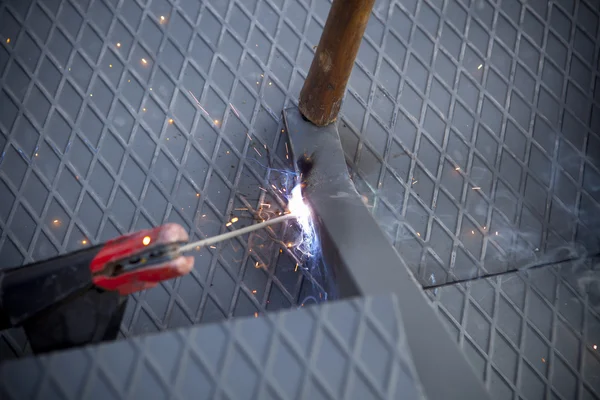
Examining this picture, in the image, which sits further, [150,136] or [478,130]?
[478,130]

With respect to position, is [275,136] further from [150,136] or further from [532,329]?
[532,329]

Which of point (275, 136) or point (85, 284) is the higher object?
point (275, 136)

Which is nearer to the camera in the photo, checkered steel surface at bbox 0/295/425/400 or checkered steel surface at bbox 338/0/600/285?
checkered steel surface at bbox 0/295/425/400

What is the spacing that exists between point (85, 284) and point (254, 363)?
0.71 meters

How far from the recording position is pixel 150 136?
2.80 m

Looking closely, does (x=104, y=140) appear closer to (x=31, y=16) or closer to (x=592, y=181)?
(x=31, y=16)

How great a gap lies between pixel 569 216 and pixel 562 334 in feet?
1.84

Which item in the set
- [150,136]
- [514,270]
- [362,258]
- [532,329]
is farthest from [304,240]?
[532,329]

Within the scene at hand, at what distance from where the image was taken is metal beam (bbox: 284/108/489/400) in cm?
212

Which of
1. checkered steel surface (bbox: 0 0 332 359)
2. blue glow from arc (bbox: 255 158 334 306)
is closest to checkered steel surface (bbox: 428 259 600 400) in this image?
blue glow from arc (bbox: 255 158 334 306)

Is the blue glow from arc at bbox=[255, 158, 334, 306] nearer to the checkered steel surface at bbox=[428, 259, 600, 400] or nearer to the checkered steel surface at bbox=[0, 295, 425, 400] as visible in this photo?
the checkered steel surface at bbox=[428, 259, 600, 400]

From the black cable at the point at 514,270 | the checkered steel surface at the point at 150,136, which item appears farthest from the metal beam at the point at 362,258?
the black cable at the point at 514,270

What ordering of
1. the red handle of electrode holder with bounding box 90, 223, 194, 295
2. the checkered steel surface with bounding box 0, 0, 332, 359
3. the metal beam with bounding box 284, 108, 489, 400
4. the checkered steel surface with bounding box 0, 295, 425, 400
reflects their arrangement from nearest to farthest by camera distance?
the checkered steel surface with bounding box 0, 295, 425, 400 < the red handle of electrode holder with bounding box 90, 223, 194, 295 < the metal beam with bounding box 284, 108, 489, 400 < the checkered steel surface with bounding box 0, 0, 332, 359

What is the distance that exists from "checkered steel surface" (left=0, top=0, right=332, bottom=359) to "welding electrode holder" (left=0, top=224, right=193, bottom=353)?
1.53 ft
